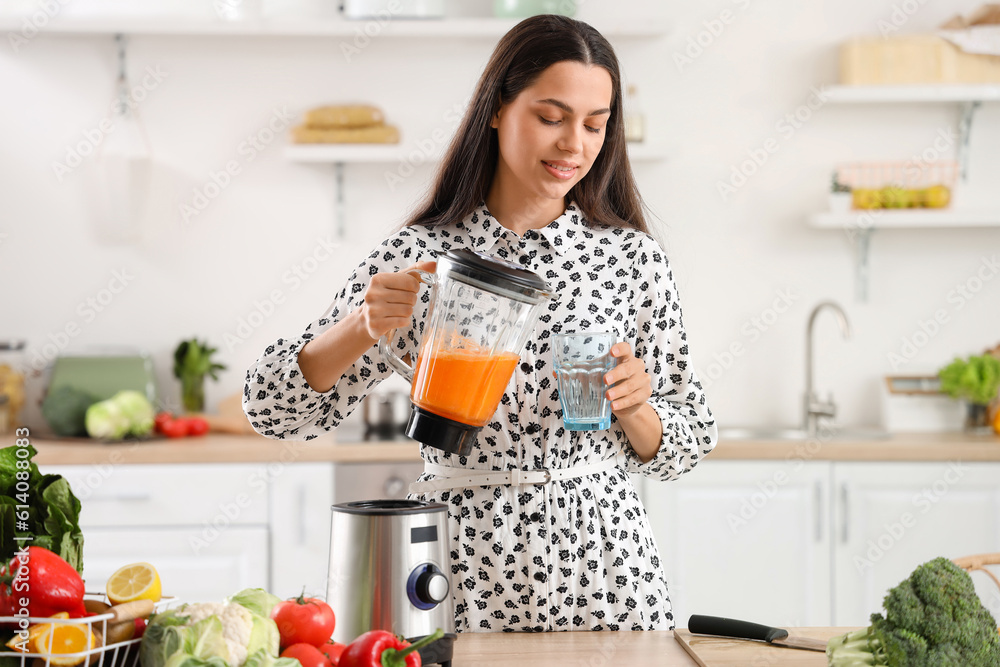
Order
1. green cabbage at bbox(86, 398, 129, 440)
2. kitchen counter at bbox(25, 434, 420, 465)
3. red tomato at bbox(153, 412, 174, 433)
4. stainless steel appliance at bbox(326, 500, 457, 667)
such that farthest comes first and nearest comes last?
1. red tomato at bbox(153, 412, 174, 433)
2. green cabbage at bbox(86, 398, 129, 440)
3. kitchen counter at bbox(25, 434, 420, 465)
4. stainless steel appliance at bbox(326, 500, 457, 667)

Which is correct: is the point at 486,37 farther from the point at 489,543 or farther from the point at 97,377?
the point at 489,543

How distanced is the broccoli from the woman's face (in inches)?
26.2

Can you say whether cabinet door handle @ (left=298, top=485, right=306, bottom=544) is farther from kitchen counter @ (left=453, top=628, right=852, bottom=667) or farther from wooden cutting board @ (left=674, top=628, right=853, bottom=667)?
wooden cutting board @ (left=674, top=628, right=853, bottom=667)

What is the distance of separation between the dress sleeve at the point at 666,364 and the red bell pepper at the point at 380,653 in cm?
57

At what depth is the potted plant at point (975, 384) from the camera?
2824 millimetres

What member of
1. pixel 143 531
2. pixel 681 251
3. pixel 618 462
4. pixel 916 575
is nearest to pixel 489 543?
pixel 618 462

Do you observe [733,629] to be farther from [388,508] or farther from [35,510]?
[35,510]

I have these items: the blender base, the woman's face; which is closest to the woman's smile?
the woman's face

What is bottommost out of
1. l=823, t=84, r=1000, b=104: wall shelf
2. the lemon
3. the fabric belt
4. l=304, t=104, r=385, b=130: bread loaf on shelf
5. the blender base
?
the lemon

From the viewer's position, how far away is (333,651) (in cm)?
88

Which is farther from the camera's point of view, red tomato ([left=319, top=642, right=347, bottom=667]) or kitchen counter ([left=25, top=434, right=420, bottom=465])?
kitchen counter ([left=25, top=434, right=420, bottom=465])

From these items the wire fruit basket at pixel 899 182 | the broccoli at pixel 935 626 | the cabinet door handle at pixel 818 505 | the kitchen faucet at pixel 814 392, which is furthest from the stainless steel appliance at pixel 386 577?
the wire fruit basket at pixel 899 182

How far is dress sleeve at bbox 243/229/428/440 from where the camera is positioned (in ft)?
4.25

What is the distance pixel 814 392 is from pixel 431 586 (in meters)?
2.30
